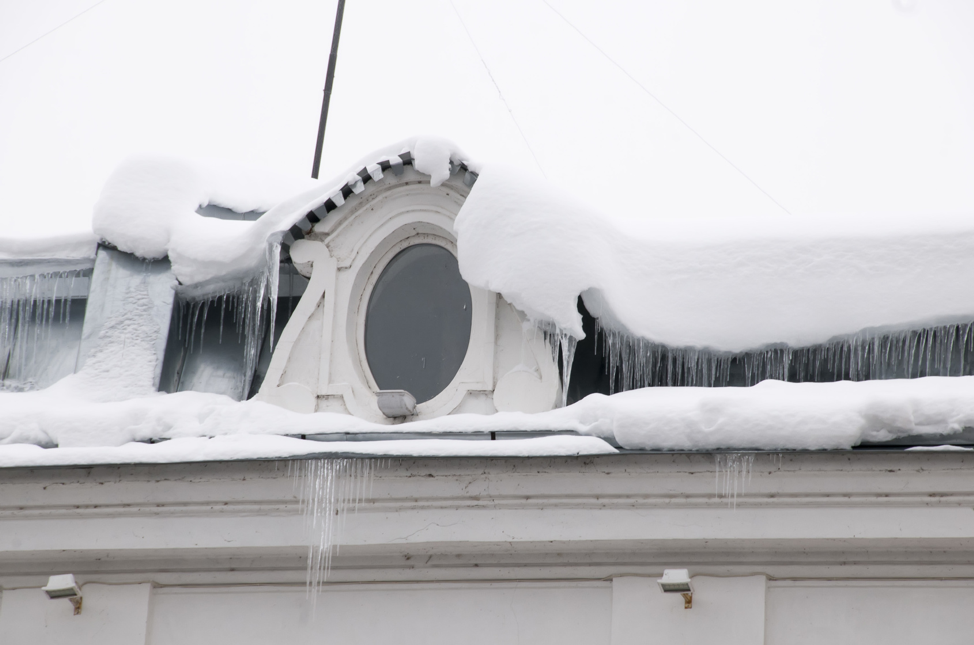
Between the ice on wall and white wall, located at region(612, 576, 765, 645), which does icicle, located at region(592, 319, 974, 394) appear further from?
the ice on wall

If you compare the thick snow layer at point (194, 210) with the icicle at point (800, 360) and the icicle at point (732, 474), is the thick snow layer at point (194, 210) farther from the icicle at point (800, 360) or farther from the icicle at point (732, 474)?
the icicle at point (732, 474)

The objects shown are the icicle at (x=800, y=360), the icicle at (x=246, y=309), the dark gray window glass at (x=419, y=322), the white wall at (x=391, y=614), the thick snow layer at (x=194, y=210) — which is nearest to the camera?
the white wall at (x=391, y=614)

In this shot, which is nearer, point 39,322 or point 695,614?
point 695,614

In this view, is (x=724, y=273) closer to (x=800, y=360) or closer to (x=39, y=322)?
(x=800, y=360)

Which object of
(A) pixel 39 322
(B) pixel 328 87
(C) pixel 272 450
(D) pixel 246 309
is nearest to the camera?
(C) pixel 272 450

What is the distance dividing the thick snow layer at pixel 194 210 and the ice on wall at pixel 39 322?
1.47 feet

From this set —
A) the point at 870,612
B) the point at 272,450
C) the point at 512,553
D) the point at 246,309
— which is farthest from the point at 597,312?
the point at 246,309

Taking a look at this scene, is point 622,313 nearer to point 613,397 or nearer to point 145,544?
point 613,397

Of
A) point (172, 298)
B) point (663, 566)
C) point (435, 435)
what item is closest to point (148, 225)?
point (172, 298)

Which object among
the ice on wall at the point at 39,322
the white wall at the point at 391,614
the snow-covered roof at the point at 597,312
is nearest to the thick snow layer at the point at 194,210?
the snow-covered roof at the point at 597,312

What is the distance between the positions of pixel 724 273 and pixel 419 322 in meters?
1.57

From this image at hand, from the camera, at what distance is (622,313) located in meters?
5.56

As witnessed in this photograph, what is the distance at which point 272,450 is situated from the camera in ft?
17.1

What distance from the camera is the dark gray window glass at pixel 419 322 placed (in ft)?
19.0
